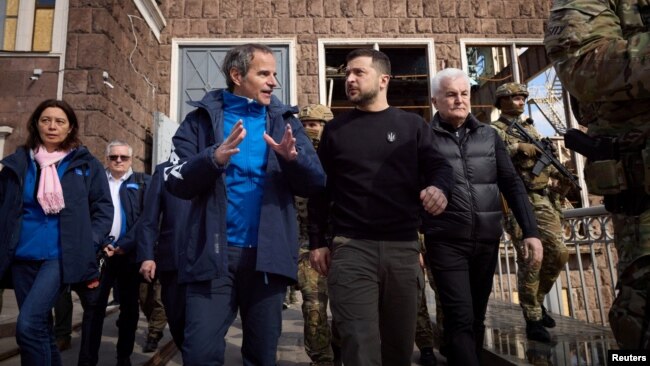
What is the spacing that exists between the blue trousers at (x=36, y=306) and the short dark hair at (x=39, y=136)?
0.81 m

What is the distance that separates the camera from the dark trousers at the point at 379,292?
217 centimetres

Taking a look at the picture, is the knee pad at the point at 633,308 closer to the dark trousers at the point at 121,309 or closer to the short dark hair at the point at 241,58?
the short dark hair at the point at 241,58

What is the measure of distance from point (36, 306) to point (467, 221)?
2.58 metres

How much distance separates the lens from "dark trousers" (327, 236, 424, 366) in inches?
Answer: 85.5

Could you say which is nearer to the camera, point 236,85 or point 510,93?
point 236,85

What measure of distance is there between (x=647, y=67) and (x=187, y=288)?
6.37 ft

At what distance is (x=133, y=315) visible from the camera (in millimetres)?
3666

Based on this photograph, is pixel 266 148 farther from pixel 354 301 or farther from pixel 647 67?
pixel 647 67

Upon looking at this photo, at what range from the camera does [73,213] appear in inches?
112

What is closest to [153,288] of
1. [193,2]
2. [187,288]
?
[187,288]

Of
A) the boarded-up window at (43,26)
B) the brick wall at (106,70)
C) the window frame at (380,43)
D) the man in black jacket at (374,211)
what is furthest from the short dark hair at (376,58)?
the window frame at (380,43)

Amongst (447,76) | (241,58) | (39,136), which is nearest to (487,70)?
(447,76)

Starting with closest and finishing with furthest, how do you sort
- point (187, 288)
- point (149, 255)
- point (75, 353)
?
point (187, 288) → point (149, 255) → point (75, 353)

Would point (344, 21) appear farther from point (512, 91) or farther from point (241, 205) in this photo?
point (241, 205)
